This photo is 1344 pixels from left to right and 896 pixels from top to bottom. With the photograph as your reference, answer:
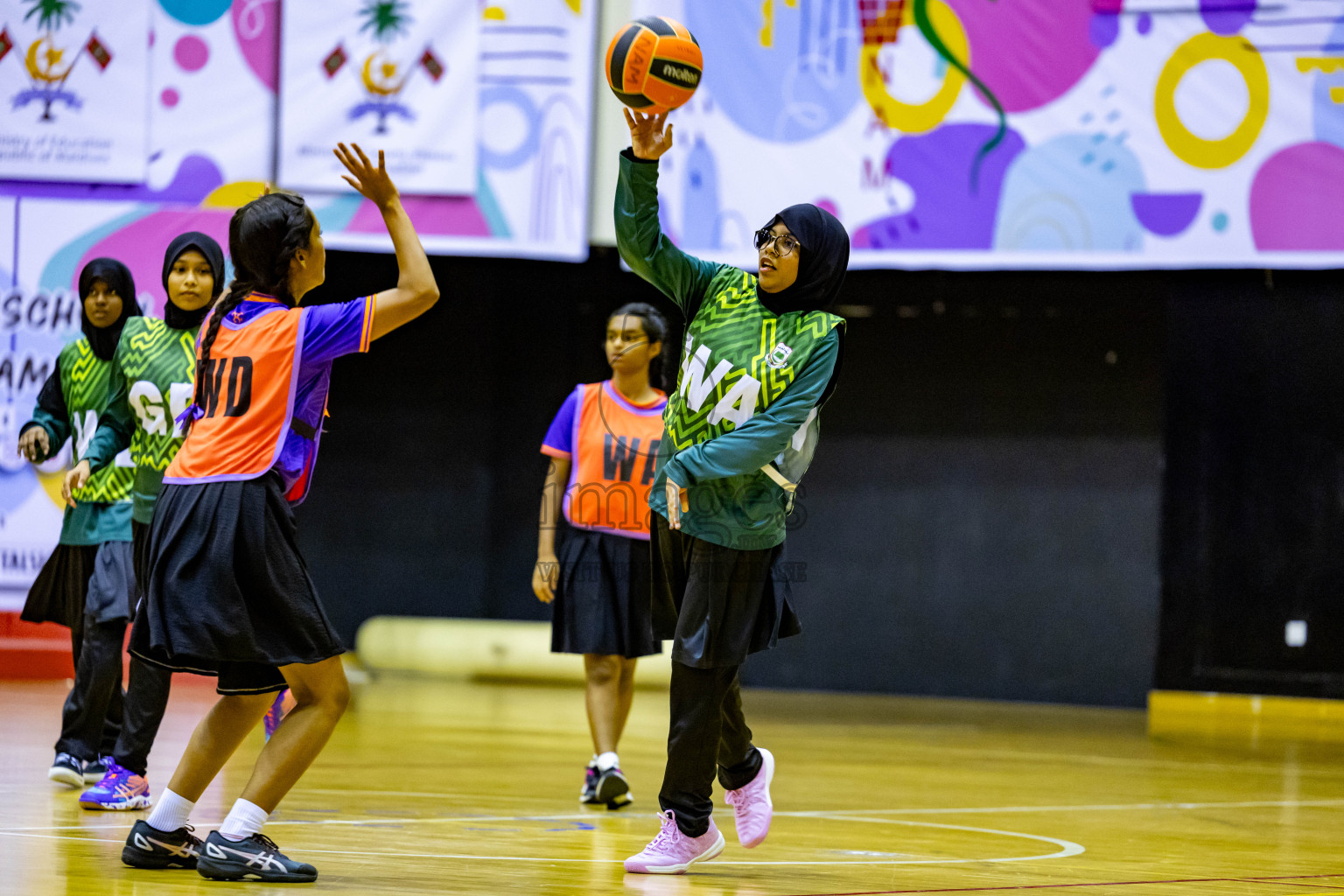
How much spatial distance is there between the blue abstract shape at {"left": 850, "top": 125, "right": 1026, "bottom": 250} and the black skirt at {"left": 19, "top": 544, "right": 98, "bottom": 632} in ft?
15.1

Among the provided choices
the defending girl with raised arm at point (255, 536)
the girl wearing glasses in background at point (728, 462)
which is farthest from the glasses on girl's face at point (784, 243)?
→ the defending girl with raised arm at point (255, 536)

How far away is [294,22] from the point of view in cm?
823

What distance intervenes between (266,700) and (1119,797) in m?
3.38

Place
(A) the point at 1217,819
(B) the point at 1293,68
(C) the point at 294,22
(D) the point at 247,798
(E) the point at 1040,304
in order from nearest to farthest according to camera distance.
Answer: (D) the point at 247,798 → (A) the point at 1217,819 → (B) the point at 1293,68 → (C) the point at 294,22 → (E) the point at 1040,304

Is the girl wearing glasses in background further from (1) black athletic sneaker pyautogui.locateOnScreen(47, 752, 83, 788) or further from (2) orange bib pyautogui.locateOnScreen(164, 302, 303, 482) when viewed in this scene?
(1) black athletic sneaker pyautogui.locateOnScreen(47, 752, 83, 788)

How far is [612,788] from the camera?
4605 mm

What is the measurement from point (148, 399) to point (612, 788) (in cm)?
186

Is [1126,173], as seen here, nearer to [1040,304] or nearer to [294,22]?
[1040,304]

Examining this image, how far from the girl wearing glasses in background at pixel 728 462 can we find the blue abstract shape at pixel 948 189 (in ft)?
14.7

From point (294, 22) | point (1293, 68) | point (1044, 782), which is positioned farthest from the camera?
point (294, 22)

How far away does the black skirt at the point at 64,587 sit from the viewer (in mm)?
4793

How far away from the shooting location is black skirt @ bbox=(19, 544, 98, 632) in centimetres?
479

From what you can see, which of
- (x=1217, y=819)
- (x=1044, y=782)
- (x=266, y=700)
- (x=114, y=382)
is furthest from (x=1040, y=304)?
(x=266, y=700)

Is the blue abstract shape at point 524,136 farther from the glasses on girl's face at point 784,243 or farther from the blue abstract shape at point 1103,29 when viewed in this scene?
the glasses on girl's face at point 784,243
